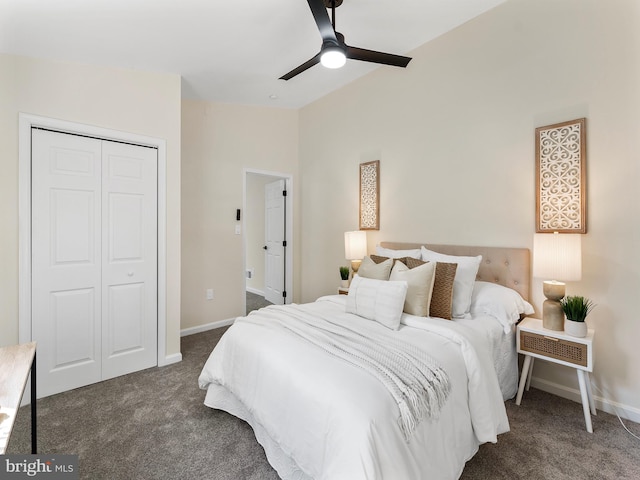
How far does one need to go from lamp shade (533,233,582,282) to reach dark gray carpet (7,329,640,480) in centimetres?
97

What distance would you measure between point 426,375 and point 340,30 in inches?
109

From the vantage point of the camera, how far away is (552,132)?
2.39 meters

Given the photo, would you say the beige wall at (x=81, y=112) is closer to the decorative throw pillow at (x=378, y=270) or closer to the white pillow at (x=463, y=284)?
the decorative throw pillow at (x=378, y=270)

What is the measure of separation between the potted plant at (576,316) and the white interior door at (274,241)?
3.64 m

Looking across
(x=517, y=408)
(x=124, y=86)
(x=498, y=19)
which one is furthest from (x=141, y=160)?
(x=517, y=408)

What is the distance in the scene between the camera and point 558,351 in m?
2.11

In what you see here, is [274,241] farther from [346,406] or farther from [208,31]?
[346,406]

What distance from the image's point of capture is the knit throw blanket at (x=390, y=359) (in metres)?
1.36

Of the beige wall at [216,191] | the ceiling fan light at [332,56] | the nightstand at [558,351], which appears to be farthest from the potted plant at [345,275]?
the ceiling fan light at [332,56]

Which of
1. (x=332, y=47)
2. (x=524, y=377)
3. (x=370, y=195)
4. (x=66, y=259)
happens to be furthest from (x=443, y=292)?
(x=66, y=259)

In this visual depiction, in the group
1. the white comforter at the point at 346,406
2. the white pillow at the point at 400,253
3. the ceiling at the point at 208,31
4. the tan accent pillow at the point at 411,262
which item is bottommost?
the white comforter at the point at 346,406

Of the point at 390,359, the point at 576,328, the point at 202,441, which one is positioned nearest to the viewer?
the point at 390,359

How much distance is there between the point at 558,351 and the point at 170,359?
3.17 m

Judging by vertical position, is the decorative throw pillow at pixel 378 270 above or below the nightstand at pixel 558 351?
above
